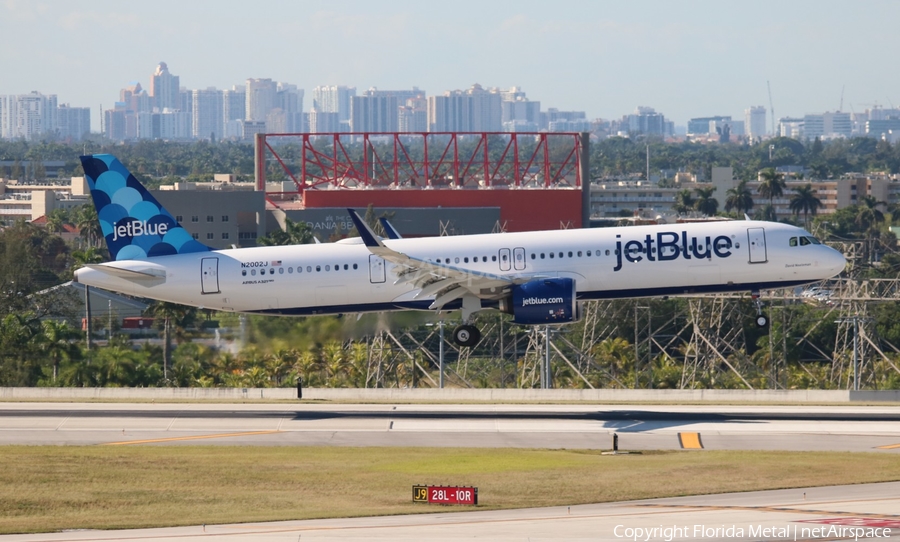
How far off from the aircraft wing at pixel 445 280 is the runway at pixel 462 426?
5.52 m

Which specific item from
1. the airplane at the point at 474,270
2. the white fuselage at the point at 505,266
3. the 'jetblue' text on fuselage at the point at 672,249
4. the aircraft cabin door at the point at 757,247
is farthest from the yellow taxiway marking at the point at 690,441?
the aircraft cabin door at the point at 757,247

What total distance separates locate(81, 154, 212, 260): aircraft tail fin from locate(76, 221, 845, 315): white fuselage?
2.70ft

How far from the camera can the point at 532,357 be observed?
8662 cm

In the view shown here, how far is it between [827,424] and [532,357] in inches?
1349

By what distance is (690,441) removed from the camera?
164 feet

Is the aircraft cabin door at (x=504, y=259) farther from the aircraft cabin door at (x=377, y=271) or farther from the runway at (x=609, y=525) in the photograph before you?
the runway at (x=609, y=525)

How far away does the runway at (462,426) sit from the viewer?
50.2 m

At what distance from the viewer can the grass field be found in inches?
1464

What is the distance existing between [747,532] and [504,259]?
94.0ft

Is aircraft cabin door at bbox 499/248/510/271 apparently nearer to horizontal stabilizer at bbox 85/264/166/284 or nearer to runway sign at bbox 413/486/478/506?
horizontal stabilizer at bbox 85/264/166/284

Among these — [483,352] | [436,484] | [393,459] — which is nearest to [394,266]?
[393,459]

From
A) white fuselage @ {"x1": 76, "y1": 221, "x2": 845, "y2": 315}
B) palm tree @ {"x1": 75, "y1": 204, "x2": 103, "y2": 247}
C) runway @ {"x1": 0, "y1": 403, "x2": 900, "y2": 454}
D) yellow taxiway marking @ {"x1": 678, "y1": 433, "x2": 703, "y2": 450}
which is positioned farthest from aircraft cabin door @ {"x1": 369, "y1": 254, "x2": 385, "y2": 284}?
palm tree @ {"x1": 75, "y1": 204, "x2": 103, "y2": 247}

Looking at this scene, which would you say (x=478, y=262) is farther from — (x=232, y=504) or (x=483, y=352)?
(x=483, y=352)

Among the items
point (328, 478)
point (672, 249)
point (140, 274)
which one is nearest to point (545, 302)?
point (672, 249)
